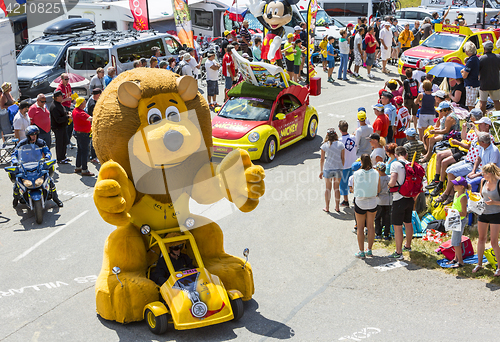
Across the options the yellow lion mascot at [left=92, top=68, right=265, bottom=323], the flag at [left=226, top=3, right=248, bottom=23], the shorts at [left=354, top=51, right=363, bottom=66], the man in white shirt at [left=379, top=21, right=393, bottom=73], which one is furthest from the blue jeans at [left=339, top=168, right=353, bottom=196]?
the flag at [left=226, top=3, right=248, bottom=23]

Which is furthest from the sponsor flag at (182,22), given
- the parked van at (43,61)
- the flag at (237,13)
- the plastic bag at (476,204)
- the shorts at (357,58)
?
the plastic bag at (476,204)

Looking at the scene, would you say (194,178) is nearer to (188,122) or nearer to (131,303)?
(188,122)

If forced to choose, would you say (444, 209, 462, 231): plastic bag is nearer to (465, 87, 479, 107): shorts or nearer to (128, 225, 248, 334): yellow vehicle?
(128, 225, 248, 334): yellow vehicle

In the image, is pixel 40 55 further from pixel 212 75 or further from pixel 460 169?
pixel 460 169

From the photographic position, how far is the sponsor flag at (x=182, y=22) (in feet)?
68.1

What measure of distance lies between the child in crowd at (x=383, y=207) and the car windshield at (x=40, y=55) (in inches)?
498

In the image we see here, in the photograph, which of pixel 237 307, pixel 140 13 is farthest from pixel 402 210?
pixel 140 13

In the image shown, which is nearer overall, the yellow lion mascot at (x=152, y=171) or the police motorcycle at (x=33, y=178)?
the yellow lion mascot at (x=152, y=171)

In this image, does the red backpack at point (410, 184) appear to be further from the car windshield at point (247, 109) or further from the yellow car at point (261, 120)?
the car windshield at point (247, 109)

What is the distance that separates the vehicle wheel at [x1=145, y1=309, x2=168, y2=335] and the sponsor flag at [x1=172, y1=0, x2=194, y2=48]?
16241 mm

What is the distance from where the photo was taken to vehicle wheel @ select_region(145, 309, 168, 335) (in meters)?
6.11

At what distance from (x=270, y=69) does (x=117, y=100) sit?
648cm

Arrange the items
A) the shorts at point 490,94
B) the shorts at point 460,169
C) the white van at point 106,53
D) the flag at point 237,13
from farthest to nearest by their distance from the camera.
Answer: the flag at point 237,13 → the white van at point 106,53 → the shorts at point 490,94 → the shorts at point 460,169

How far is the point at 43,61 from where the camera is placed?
57.5 feet
